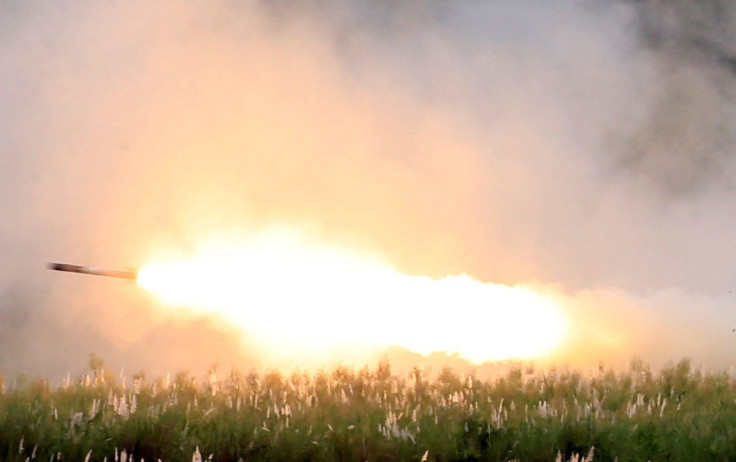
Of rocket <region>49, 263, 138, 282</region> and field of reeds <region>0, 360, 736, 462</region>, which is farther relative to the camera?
rocket <region>49, 263, 138, 282</region>

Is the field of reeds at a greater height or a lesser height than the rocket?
lesser

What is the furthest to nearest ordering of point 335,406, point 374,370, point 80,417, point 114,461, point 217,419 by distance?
point 374,370
point 335,406
point 217,419
point 80,417
point 114,461

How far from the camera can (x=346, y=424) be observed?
885cm

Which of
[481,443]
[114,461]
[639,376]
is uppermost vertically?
[639,376]

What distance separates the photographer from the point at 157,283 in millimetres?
13539

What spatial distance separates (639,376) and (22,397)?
25.9 ft

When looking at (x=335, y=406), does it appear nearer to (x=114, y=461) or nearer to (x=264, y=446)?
(x=264, y=446)

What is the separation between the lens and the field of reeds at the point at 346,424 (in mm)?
7930

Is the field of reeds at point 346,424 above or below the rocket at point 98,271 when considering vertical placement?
below

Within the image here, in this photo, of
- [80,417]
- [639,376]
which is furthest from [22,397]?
[639,376]

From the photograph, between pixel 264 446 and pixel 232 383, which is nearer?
pixel 264 446

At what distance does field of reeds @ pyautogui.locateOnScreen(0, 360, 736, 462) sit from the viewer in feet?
26.0

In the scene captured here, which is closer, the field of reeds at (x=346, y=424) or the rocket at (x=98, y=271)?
the field of reeds at (x=346, y=424)

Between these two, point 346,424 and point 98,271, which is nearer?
point 346,424
